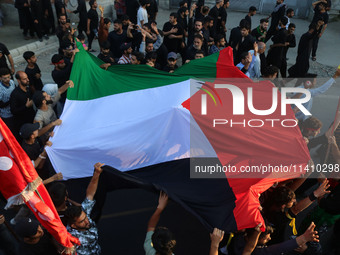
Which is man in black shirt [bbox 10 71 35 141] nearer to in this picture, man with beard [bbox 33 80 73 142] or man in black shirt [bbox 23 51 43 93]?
man with beard [bbox 33 80 73 142]

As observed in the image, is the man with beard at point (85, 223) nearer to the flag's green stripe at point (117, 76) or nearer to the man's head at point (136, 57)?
the flag's green stripe at point (117, 76)

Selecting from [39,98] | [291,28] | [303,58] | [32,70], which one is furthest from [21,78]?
[291,28]

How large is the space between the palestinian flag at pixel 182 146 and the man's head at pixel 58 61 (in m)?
1.22

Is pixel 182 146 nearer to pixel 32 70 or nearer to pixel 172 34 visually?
pixel 32 70

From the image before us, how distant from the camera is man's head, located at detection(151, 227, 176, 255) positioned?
2.65 m

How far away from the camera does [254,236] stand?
288 cm

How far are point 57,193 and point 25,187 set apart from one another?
320mm

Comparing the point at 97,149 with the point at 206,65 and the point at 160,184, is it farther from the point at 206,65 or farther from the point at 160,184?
the point at 206,65

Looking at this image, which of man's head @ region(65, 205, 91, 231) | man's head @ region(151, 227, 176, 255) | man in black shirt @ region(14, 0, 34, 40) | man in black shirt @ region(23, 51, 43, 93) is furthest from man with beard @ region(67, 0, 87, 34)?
man's head @ region(151, 227, 176, 255)

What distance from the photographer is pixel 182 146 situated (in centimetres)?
364

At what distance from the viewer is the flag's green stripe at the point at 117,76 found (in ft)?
14.8

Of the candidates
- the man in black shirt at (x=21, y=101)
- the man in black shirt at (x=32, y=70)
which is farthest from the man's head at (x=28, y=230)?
the man in black shirt at (x=32, y=70)

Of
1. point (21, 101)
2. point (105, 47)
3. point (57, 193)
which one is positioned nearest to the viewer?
point (57, 193)

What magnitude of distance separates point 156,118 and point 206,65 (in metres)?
1.58
